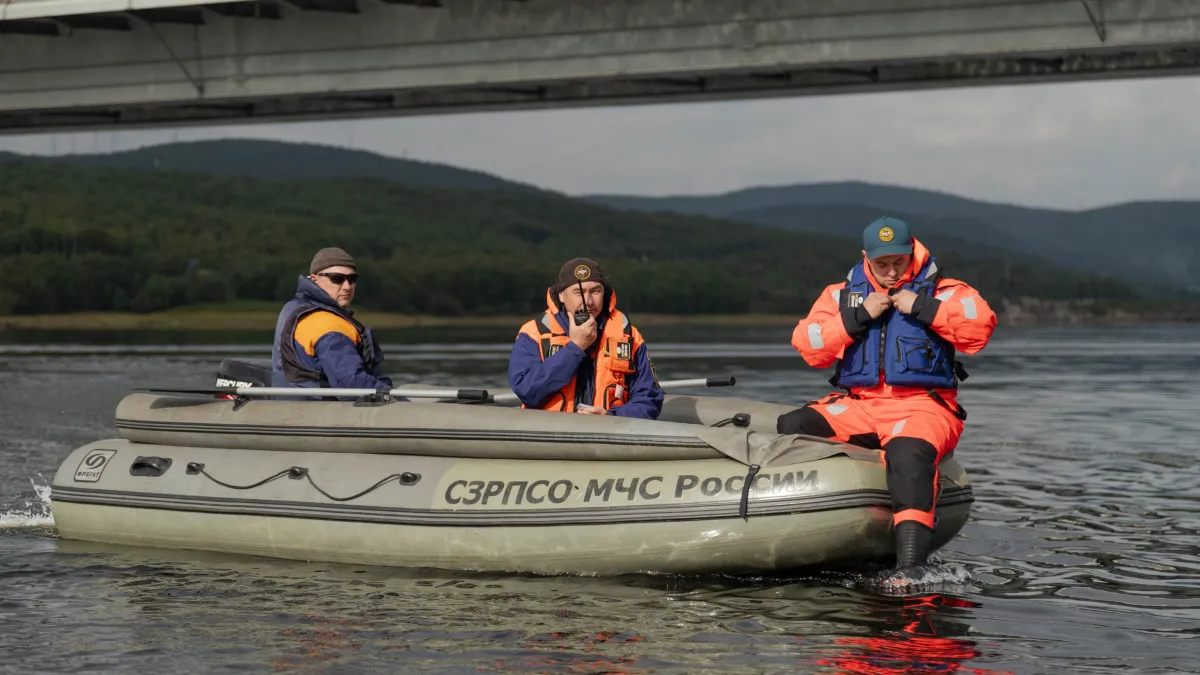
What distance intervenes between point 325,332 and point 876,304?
3.37 m

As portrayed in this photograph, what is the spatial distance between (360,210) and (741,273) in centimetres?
4646

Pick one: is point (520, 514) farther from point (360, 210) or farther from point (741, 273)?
point (360, 210)

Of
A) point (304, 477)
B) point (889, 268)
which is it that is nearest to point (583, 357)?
point (889, 268)

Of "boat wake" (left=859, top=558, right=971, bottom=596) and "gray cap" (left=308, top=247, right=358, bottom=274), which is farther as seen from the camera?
"gray cap" (left=308, top=247, right=358, bottom=274)

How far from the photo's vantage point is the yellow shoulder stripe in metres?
9.02

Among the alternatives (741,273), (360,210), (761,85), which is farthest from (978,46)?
(360,210)

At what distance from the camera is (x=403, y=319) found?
84562mm

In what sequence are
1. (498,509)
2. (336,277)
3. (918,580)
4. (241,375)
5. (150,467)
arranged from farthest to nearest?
(241,375) < (150,467) < (336,277) < (498,509) < (918,580)

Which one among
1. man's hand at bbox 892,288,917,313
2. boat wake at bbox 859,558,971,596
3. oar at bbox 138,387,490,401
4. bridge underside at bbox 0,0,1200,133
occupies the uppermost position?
bridge underside at bbox 0,0,1200,133

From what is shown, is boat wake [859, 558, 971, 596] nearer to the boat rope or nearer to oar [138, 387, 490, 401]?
oar [138, 387, 490, 401]

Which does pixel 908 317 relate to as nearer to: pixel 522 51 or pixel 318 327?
pixel 318 327

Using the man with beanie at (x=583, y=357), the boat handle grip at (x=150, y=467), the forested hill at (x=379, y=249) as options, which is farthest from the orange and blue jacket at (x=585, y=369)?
the forested hill at (x=379, y=249)

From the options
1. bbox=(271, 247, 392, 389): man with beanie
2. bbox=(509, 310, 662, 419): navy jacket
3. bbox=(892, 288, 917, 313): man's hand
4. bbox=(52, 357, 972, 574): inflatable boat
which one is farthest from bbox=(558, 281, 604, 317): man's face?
bbox=(892, 288, 917, 313): man's hand

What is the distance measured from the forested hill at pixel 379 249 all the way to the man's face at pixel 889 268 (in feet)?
228
